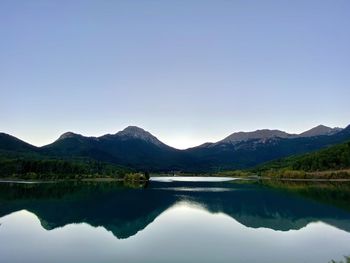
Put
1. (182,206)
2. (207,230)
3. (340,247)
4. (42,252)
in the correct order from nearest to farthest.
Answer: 1. (42,252)
2. (340,247)
3. (207,230)
4. (182,206)

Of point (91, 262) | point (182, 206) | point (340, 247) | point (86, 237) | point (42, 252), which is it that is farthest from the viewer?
point (182, 206)

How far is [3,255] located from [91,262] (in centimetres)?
946

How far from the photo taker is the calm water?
127 ft

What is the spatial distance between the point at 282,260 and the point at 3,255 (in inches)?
1076

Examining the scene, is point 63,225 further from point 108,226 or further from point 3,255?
point 3,255

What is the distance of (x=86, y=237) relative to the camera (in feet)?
163

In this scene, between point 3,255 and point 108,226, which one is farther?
point 108,226

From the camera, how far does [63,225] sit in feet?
198

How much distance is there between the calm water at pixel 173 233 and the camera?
38.8m

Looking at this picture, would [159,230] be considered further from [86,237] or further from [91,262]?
[91,262]

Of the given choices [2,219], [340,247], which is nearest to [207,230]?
[340,247]

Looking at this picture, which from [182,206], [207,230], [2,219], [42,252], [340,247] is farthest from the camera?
[182,206]

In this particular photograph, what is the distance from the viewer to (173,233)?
5434 centimetres

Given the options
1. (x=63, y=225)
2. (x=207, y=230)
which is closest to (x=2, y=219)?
(x=63, y=225)
